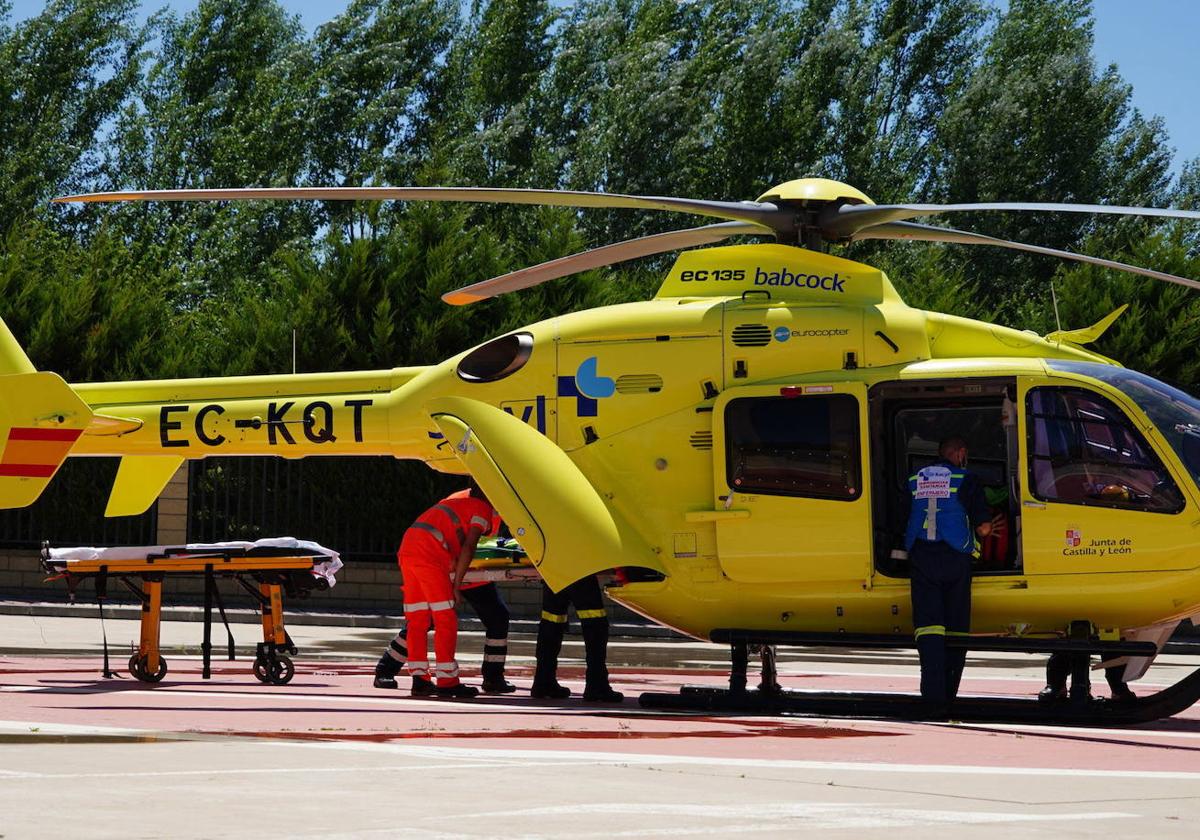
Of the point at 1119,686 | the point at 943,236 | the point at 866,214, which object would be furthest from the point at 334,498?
the point at 1119,686

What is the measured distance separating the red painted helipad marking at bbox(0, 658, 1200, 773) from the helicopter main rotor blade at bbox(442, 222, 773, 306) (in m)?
2.91

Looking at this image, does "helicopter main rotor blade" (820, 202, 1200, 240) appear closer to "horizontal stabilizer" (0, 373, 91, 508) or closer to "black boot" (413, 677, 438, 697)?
"black boot" (413, 677, 438, 697)

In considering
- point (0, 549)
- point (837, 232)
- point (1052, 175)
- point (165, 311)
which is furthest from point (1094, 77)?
point (837, 232)

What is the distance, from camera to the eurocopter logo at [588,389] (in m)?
11.1

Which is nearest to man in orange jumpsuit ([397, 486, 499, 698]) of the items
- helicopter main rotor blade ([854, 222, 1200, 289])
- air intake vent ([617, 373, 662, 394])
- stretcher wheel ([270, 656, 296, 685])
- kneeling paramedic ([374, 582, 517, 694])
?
kneeling paramedic ([374, 582, 517, 694])

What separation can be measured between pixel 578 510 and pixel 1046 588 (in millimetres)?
3140

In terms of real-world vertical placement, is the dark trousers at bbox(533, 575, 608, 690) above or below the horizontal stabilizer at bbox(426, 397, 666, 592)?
below

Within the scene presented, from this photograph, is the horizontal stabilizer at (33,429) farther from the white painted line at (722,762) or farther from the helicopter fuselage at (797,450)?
the white painted line at (722,762)

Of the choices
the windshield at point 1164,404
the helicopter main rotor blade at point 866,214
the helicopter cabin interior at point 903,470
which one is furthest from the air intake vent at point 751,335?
the windshield at point 1164,404

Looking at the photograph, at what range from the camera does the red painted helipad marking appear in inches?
294

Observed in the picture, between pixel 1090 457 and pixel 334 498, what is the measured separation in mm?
15356

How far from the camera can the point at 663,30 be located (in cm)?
4484

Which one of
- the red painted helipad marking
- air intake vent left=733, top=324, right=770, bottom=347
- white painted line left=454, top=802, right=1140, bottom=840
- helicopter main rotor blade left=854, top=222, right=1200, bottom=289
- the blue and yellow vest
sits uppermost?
helicopter main rotor blade left=854, top=222, right=1200, bottom=289

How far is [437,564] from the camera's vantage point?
1118 cm
